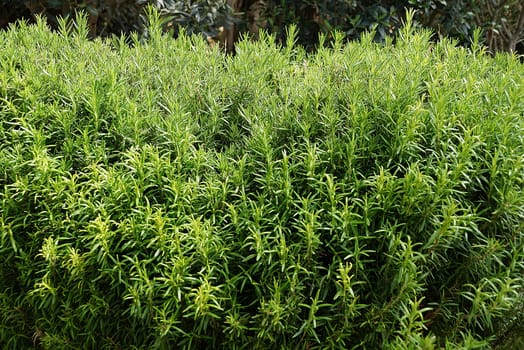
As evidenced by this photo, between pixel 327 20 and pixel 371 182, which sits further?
pixel 327 20

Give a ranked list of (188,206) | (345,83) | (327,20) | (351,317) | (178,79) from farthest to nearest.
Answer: (327,20) < (178,79) < (345,83) < (188,206) < (351,317)

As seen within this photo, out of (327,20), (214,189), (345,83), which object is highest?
(345,83)

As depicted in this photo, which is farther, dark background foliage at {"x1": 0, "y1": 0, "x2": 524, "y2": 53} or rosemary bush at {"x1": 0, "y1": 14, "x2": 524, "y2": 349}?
dark background foliage at {"x1": 0, "y1": 0, "x2": 524, "y2": 53}

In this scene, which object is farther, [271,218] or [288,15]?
[288,15]

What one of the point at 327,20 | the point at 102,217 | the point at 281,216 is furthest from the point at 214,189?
the point at 327,20

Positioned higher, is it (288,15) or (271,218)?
(271,218)

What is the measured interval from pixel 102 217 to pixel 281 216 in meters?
0.70

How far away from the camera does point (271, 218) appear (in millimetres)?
2406

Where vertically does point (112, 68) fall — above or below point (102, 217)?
above

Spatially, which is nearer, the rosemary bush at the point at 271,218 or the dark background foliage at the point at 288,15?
the rosemary bush at the point at 271,218

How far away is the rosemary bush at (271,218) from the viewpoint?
7.58 ft

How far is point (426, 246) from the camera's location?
232cm

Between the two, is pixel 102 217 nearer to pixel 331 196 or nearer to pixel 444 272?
pixel 331 196

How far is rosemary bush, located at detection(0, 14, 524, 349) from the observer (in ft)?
7.58
